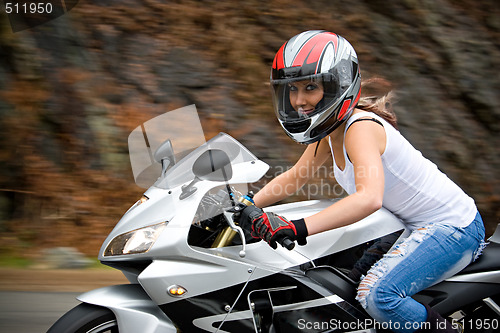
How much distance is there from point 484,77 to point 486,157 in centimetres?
103

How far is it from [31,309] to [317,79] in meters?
2.58

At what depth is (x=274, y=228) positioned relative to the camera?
2.08 m

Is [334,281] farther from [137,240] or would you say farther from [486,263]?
[137,240]

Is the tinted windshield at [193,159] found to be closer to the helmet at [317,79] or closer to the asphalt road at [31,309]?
the helmet at [317,79]

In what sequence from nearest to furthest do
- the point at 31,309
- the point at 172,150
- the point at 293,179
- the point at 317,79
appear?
the point at 317,79, the point at 172,150, the point at 293,179, the point at 31,309

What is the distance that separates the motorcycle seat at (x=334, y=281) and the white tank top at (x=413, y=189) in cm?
39

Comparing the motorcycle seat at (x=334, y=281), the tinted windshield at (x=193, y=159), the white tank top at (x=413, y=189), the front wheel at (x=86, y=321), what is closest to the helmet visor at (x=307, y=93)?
the white tank top at (x=413, y=189)

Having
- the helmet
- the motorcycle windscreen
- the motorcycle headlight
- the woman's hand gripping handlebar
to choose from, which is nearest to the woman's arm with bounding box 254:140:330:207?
the helmet

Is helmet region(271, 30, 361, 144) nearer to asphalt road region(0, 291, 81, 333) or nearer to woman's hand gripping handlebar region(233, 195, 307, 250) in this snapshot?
woman's hand gripping handlebar region(233, 195, 307, 250)

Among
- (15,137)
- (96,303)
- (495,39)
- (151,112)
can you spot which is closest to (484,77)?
(495,39)

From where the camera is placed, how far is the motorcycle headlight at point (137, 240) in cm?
218

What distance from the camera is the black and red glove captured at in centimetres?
207

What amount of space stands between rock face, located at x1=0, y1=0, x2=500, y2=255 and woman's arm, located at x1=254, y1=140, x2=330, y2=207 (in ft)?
6.80

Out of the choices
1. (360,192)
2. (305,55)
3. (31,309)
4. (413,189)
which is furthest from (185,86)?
(360,192)
